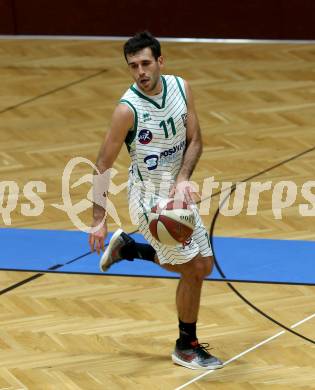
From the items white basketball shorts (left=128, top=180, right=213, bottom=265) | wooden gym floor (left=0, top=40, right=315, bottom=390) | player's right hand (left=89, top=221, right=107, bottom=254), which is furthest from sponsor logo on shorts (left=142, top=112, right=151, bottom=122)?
wooden gym floor (left=0, top=40, right=315, bottom=390)

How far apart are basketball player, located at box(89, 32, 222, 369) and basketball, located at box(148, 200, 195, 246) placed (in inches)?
2.3

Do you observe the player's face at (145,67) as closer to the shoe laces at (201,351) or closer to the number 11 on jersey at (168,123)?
the number 11 on jersey at (168,123)

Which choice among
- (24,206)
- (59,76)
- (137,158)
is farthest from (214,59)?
(137,158)

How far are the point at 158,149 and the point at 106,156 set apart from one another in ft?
0.97

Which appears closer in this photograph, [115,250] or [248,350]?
[248,350]

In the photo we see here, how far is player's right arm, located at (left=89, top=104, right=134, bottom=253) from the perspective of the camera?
239 inches

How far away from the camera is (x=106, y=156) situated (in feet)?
20.0

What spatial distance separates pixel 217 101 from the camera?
37.3ft

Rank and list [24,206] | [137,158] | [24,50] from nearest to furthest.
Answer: [137,158] → [24,206] → [24,50]

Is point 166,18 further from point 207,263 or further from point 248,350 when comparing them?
point 207,263

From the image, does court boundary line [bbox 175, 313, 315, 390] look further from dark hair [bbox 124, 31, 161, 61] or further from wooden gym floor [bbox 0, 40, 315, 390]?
dark hair [bbox 124, 31, 161, 61]

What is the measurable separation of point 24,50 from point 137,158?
7586 mm

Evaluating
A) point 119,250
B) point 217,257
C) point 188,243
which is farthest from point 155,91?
point 217,257

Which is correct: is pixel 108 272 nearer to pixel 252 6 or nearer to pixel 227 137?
pixel 227 137
